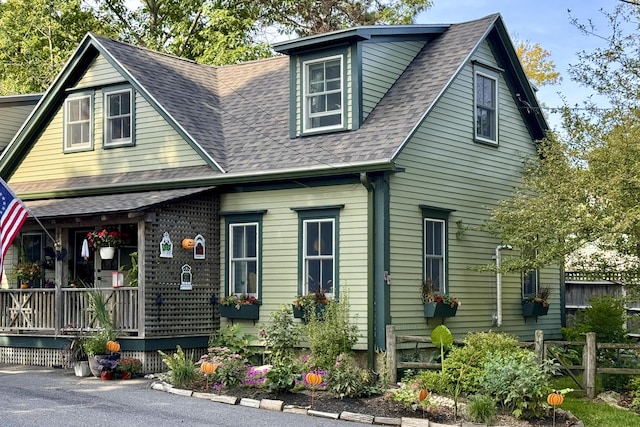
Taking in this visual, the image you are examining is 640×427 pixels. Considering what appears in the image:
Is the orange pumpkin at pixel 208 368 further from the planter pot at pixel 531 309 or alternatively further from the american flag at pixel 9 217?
the planter pot at pixel 531 309

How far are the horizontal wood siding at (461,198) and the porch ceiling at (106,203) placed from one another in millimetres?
4199

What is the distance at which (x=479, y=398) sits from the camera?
481 inches

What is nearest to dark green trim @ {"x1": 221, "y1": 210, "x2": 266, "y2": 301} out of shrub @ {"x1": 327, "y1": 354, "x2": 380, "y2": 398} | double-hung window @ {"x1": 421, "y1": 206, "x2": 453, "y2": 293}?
double-hung window @ {"x1": 421, "y1": 206, "x2": 453, "y2": 293}

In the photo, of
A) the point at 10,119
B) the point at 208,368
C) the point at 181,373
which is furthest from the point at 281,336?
the point at 10,119

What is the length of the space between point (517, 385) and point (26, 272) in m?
12.0

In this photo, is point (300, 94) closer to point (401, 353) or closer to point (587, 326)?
point (401, 353)

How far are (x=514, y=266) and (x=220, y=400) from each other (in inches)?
256

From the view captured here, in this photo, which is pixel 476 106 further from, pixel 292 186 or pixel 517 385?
pixel 517 385

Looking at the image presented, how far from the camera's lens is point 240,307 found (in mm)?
17891

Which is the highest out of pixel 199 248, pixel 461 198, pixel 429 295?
pixel 461 198

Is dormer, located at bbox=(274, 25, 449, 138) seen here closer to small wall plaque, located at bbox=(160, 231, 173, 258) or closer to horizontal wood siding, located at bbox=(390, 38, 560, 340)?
horizontal wood siding, located at bbox=(390, 38, 560, 340)

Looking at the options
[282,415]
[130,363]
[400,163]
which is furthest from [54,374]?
[400,163]

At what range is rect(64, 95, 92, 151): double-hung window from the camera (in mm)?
20953

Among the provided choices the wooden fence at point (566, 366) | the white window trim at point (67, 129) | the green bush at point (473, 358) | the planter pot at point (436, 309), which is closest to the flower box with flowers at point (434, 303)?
the planter pot at point (436, 309)
